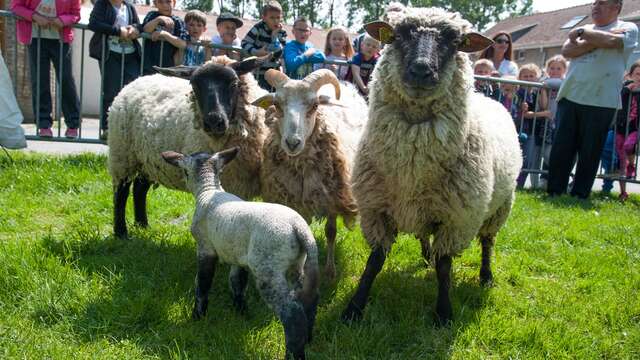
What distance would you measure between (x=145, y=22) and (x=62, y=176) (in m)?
2.27

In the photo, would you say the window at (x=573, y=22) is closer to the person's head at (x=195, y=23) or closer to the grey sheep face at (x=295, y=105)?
the person's head at (x=195, y=23)

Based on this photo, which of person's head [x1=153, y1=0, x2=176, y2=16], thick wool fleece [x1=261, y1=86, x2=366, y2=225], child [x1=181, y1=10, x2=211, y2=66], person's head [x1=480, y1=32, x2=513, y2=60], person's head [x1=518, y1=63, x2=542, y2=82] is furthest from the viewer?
person's head [x1=518, y1=63, x2=542, y2=82]

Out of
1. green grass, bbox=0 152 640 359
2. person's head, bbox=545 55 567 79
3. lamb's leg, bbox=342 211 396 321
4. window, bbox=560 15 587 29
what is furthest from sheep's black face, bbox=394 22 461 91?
window, bbox=560 15 587 29

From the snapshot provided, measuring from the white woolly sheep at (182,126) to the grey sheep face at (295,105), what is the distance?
24 cm

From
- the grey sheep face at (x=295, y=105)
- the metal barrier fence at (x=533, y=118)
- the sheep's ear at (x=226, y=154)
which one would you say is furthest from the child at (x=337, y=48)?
the sheep's ear at (x=226, y=154)

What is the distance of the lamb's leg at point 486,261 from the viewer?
3.95 meters

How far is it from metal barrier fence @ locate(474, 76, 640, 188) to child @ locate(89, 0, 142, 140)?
188 inches

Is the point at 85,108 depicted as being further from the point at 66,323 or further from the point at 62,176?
the point at 66,323

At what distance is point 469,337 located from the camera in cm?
298

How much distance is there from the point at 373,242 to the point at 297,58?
3443mm

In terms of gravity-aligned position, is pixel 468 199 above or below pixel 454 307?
above

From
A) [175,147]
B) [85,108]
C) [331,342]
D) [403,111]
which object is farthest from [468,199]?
[85,108]

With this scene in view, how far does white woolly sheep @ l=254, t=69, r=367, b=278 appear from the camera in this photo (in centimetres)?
359

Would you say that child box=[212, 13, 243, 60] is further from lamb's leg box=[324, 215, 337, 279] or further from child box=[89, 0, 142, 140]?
lamb's leg box=[324, 215, 337, 279]
